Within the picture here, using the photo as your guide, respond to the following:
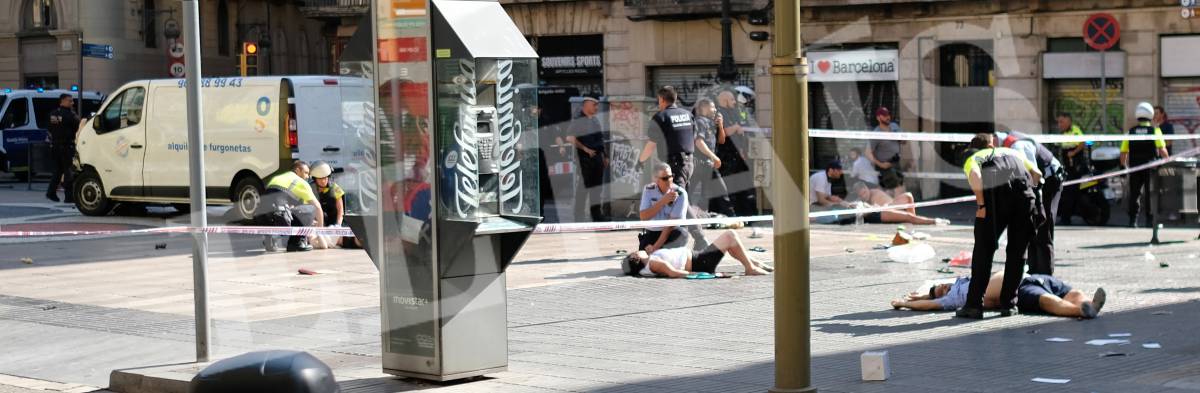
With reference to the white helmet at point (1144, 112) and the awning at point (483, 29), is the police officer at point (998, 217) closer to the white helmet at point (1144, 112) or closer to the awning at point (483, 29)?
the awning at point (483, 29)

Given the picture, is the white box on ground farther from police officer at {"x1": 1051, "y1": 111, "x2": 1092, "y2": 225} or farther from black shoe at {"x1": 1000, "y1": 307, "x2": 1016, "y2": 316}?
Result: police officer at {"x1": 1051, "y1": 111, "x2": 1092, "y2": 225}

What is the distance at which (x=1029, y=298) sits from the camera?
11391 mm

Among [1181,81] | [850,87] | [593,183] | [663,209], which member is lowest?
[663,209]

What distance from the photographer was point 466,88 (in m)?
9.02

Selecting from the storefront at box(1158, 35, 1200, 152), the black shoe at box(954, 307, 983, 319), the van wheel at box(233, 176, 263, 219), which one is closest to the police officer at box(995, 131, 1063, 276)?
the black shoe at box(954, 307, 983, 319)

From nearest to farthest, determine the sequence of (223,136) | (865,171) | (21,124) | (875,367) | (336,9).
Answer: (875,367), (223,136), (865,171), (21,124), (336,9)

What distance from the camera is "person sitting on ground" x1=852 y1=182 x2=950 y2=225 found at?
810 inches

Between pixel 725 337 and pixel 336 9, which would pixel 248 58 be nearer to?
pixel 336 9

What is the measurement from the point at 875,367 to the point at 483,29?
9.38ft

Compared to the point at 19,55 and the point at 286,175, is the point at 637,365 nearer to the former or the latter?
the point at 286,175

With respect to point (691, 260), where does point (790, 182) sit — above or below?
above

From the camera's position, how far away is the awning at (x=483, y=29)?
8891 mm

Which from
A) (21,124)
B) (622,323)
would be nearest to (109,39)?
(21,124)

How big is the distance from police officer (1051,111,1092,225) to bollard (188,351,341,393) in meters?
18.5
